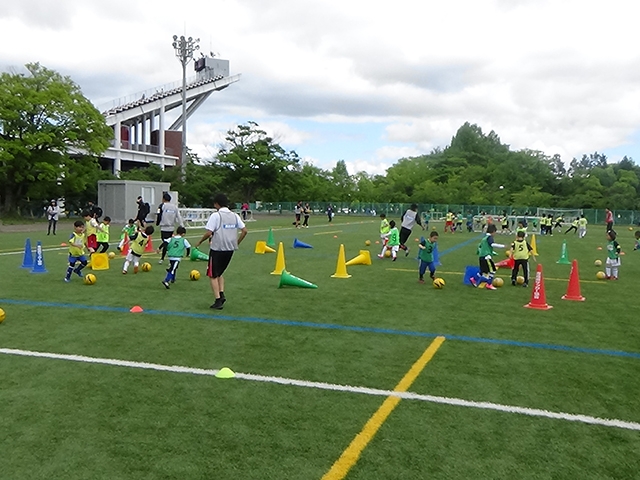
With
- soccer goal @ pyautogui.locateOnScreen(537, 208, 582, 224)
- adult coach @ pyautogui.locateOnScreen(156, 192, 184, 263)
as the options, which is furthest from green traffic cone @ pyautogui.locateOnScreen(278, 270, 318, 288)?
soccer goal @ pyautogui.locateOnScreen(537, 208, 582, 224)

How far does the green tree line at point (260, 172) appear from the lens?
37.6 m

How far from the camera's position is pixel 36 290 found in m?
11.0

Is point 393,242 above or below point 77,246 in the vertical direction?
below

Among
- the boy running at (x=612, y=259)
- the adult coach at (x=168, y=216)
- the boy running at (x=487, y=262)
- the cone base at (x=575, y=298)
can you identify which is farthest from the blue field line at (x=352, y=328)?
the boy running at (x=612, y=259)

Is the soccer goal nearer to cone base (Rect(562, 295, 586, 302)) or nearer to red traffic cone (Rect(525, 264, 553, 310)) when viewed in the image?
cone base (Rect(562, 295, 586, 302))

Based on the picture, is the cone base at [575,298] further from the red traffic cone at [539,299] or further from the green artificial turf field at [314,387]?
the red traffic cone at [539,299]

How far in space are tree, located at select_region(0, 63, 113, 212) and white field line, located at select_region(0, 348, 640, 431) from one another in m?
33.4

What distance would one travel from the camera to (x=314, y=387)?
5.66 meters

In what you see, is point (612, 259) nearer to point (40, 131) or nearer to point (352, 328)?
point (352, 328)

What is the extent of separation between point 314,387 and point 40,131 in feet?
123

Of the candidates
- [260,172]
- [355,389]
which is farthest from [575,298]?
[260,172]

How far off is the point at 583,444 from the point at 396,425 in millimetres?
1381

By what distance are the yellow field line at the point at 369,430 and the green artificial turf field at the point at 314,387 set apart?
21 millimetres

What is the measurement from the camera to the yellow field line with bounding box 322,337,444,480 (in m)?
3.97
